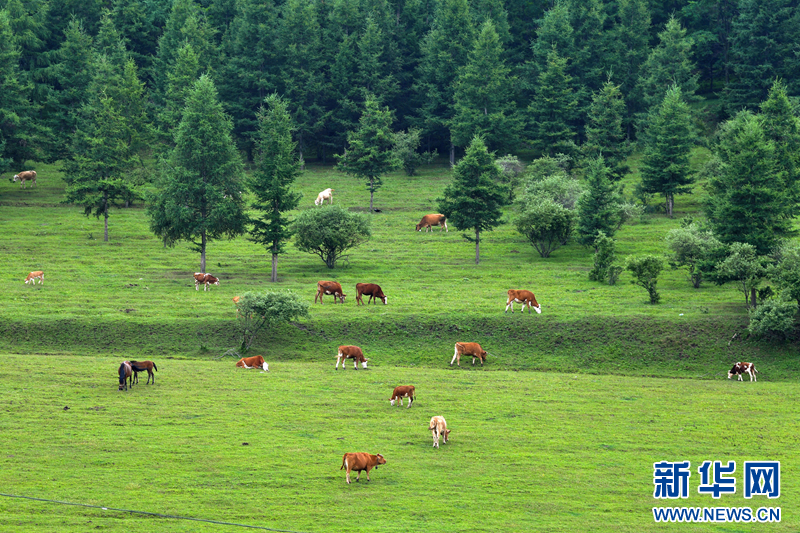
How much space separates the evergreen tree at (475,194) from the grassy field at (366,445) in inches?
989

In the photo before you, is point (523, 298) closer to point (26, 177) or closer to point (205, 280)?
point (205, 280)

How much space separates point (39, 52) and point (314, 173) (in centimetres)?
3856

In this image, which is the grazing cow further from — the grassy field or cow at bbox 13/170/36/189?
the grassy field

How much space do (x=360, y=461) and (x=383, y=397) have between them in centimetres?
1105

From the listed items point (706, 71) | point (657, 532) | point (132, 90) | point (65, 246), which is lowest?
point (657, 532)

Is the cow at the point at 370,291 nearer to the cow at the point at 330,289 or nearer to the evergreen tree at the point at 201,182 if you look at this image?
the cow at the point at 330,289

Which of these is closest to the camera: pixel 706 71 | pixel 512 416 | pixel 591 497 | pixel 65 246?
pixel 591 497

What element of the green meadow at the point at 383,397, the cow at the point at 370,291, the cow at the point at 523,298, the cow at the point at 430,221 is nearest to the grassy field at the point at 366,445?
the green meadow at the point at 383,397

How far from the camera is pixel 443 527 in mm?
24266

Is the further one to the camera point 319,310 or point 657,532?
point 319,310

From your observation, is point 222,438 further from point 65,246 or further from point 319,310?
point 65,246

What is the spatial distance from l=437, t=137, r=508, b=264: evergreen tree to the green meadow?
3.80 meters

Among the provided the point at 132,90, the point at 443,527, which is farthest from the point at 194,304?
the point at 132,90

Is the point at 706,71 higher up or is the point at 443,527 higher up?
the point at 706,71
